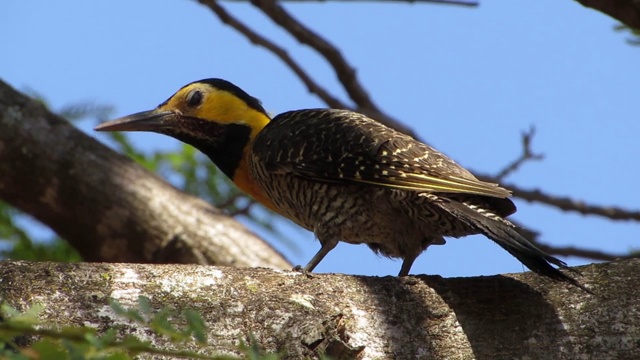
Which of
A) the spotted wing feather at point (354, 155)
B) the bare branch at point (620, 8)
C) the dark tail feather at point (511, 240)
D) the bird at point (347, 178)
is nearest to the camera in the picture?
the dark tail feather at point (511, 240)

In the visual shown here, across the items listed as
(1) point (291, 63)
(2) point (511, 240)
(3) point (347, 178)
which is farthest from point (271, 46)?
(2) point (511, 240)

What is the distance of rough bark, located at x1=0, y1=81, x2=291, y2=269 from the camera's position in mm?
6773

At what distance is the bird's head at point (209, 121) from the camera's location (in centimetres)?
676

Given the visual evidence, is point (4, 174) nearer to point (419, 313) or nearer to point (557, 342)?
point (419, 313)

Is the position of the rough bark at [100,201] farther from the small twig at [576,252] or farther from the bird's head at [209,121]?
the small twig at [576,252]

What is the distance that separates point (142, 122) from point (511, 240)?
3006 millimetres

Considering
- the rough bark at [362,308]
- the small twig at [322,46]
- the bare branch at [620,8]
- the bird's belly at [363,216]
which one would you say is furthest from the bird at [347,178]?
the bare branch at [620,8]

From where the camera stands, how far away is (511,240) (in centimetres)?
446

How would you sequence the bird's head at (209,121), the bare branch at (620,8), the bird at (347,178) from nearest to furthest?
the bare branch at (620,8) < the bird at (347,178) < the bird's head at (209,121)

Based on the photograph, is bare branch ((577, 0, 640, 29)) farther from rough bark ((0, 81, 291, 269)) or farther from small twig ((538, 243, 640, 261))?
rough bark ((0, 81, 291, 269))

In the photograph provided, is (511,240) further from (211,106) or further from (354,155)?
(211,106)

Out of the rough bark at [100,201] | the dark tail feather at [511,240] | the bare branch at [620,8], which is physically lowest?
the rough bark at [100,201]

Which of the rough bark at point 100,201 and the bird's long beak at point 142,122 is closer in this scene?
the bird's long beak at point 142,122

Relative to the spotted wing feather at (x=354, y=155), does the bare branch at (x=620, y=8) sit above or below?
above
